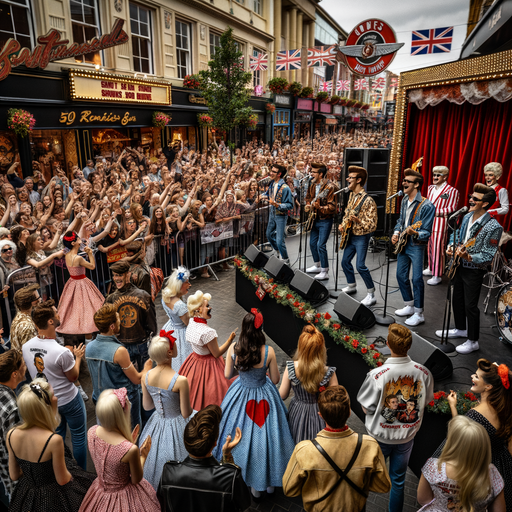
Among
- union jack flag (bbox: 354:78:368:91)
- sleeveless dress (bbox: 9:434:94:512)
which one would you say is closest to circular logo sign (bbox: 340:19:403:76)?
sleeveless dress (bbox: 9:434:94:512)

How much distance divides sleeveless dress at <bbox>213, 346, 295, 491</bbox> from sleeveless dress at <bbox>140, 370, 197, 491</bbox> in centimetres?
50

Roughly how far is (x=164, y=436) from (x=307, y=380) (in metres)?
1.27

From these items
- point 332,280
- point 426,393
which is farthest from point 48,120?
point 426,393

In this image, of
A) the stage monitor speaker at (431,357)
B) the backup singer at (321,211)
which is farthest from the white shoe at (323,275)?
the stage monitor speaker at (431,357)

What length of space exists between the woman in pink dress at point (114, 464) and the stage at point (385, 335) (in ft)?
8.44

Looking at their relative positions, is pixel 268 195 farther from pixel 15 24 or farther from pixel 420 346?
pixel 15 24

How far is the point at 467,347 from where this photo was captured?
472 cm

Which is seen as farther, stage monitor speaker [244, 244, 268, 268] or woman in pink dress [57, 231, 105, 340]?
stage monitor speaker [244, 244, 268, 268]

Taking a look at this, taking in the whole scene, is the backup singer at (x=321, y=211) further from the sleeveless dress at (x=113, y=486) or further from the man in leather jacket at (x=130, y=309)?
the sleeveless dress at (x=113, y=486)

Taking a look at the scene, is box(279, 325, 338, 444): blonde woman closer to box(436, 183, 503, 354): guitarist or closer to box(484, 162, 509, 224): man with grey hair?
box(436, 183, 503, 354): guitarist

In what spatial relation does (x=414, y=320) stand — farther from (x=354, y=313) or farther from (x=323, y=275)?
(x=323, y=275)

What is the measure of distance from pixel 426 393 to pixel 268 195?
18.7ft

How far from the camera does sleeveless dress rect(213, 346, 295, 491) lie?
3.45m

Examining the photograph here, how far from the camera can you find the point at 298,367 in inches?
128
